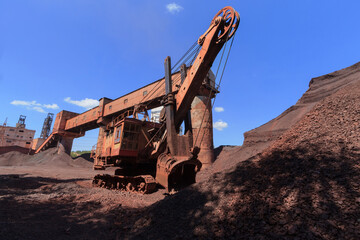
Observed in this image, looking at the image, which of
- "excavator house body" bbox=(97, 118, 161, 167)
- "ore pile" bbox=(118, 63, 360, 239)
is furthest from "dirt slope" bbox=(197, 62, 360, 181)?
"ore pile" bbox=(118, 63, 360, 239)

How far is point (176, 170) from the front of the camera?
7.24 m

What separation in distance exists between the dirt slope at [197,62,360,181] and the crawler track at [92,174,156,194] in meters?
3.91

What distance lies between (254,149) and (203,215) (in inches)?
357

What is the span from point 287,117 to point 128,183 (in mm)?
10181

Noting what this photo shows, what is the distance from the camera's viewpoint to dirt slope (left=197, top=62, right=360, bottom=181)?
10.9 meters

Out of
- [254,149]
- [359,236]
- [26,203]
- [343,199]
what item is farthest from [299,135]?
[26,203]

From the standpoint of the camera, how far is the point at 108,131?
11094mm

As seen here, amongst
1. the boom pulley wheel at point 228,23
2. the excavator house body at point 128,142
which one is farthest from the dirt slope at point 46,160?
the boom pulley wheel at point 228,23

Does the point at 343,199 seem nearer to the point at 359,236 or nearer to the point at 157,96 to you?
the point at 359,236

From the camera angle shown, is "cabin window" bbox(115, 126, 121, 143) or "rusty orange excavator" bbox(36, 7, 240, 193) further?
"cabin window" bbox(115, 126, 121, 143)

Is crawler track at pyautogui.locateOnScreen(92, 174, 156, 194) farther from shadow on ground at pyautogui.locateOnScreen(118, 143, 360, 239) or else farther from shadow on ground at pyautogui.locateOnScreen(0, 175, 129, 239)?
shadow on ground at pyautogui.locateOnScreen(118, 143, 360, 239)

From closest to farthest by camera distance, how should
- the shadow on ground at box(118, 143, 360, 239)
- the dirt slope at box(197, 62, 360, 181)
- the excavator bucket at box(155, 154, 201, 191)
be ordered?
the shadow on ground at box(118, 143, 360, 239) → the excavator bucket at box(155, 154, 201, 191) → the dirt slope at box(197, 62, 360, 181)

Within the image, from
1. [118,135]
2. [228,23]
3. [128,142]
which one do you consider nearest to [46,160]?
[118,135]

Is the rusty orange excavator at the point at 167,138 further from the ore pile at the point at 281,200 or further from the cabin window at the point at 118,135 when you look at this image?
the ore pile at the point at 281,200
